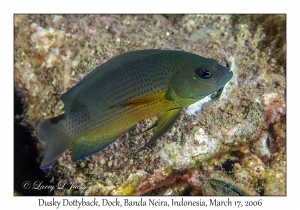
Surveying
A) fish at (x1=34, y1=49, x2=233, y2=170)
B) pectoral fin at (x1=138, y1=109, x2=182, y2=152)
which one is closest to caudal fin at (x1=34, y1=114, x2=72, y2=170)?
fish at (x1=34, y1=49, x2=233, y2=170)

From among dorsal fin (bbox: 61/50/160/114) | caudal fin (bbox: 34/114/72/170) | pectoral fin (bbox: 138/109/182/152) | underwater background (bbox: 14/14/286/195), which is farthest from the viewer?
underwater background (bbox: 14/14/286/195)

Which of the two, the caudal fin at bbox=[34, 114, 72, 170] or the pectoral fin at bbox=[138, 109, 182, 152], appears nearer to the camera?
the pectoral fin at bbox=[138, 109, 182, 152]

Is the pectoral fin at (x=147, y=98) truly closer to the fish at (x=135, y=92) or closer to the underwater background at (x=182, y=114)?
the fish at (x=135, y=92)

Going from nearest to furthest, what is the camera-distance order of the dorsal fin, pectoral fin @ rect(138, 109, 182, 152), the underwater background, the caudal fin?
pectoral fin @ rect(138, 109, 182, 152) < the dorsal fin < the caudal fin < the underwater background

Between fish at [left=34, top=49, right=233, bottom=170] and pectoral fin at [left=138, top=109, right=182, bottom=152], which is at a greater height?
fish at [left=34, top=49, right=233, bottom=170]

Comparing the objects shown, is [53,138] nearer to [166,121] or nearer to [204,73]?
[166,121]

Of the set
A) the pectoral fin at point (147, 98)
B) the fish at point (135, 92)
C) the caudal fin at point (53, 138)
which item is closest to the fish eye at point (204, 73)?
the fish at point (135, 92)

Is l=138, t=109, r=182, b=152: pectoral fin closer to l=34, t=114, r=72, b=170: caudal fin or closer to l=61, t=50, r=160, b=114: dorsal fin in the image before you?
l=61, t=50, r=160, b=114: dorsal fin
